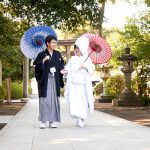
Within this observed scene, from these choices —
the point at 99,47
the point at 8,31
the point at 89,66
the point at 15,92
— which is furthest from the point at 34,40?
the point at 15,92

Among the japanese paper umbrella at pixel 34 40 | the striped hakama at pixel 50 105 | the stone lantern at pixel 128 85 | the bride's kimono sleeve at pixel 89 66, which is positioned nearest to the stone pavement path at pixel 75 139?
the striped hakama at pixel 50 105

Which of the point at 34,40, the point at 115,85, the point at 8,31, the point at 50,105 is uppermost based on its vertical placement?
the point at 8,31

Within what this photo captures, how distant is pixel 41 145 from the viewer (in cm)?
762

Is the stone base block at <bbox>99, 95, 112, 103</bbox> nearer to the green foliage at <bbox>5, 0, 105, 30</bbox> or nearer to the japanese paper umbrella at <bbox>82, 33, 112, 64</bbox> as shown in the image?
the green foliage at <bbox>5, 0, 105, 30</bbox>

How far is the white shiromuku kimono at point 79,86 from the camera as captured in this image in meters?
11.1

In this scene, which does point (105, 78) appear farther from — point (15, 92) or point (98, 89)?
point (15, 92)

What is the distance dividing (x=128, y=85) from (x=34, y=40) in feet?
49.8

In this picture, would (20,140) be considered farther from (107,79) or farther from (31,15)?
(107,79)

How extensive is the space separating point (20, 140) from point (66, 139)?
2.55 ft

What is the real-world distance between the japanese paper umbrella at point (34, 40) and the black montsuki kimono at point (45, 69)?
312 millimetres

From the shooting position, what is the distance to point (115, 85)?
2958 centimetres

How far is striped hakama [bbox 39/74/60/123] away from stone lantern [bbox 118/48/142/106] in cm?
1385

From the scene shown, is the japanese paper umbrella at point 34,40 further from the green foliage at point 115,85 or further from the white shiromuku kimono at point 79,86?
the green foliage at point 115,85

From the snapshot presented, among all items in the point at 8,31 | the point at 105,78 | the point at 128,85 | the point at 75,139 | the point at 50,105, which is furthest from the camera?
the point at 105,78
